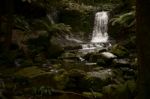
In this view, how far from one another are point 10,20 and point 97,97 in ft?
15.6

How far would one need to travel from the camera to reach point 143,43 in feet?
12.7

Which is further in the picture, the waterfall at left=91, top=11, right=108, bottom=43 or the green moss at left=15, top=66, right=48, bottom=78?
the waterfall at left=91, top=11, right=108, bottom=43

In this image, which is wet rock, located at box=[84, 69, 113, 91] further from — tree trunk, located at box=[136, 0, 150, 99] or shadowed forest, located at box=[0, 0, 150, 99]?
tree trunk, located at box=[136, 0, 150, 99]

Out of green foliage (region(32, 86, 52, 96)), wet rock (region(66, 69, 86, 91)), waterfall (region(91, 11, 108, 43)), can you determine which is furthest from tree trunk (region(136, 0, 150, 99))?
waterfall (region(91, 11, 108, 43))

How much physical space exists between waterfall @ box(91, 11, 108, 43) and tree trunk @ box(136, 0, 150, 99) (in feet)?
44.2

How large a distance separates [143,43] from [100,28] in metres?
14.7

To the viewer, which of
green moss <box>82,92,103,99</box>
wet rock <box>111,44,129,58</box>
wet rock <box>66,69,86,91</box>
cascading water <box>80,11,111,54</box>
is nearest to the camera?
green moss <box>82,92,103,99</box>

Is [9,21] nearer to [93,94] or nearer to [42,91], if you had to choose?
[42,91]

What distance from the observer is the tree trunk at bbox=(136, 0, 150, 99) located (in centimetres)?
379

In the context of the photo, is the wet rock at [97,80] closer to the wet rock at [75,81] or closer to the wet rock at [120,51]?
the wet rock at [75,81]

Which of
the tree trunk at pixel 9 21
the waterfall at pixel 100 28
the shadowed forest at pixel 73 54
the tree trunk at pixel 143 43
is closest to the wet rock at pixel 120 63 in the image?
the shadowed forest at pixel 73 54

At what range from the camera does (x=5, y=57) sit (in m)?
10.0

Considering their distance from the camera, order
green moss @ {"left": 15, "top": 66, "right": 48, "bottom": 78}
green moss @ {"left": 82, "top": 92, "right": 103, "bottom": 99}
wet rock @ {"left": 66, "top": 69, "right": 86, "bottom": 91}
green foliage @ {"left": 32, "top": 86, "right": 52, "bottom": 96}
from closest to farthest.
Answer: green moss @ {"left": 82, "top": 92, "right": 103, "bottom": 99}, green foliage @ {"left": 32, "top": 86, "right": 52, "bottom": 96}, wet rock @ {"left": 66, "top": 69, "right": 86, "bottom": 91}, green moss @ {"left": 15, "top": 66, "right": 48, "bottom": 78}

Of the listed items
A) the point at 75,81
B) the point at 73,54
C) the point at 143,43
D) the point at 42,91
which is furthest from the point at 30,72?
the point at 143,43
